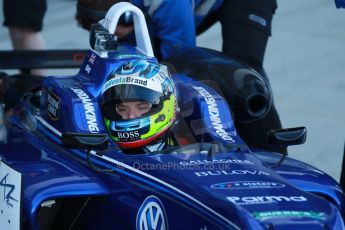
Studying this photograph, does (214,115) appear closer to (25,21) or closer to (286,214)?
(286,214)

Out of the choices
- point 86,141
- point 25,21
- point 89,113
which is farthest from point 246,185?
point 25,21

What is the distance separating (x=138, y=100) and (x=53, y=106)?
49 centimetres

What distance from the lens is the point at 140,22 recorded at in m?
5.36

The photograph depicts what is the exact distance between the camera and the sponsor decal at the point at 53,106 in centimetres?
498

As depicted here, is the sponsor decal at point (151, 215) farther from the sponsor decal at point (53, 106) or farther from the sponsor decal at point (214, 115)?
the sponsor decal at point (53, 106)

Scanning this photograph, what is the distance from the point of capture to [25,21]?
7.42 metres

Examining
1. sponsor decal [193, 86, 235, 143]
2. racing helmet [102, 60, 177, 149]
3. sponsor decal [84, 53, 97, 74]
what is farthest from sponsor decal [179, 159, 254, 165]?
sponsor decal [84, 53, 97, 74]

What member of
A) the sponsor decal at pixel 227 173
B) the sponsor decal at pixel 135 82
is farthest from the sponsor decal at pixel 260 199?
the sponsor decal at pixel 135 82

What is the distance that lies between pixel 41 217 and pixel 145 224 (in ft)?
2.64

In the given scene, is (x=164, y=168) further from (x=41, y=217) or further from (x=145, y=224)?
(x=41, y=217)

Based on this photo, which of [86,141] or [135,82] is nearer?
[86,141]

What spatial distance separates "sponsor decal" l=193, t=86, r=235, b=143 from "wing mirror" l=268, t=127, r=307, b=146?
0.20 metres

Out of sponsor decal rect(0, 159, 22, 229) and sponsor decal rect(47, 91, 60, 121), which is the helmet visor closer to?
sponsor decal rect(47, 91, 60, 121)

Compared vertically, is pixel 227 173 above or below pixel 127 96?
below
